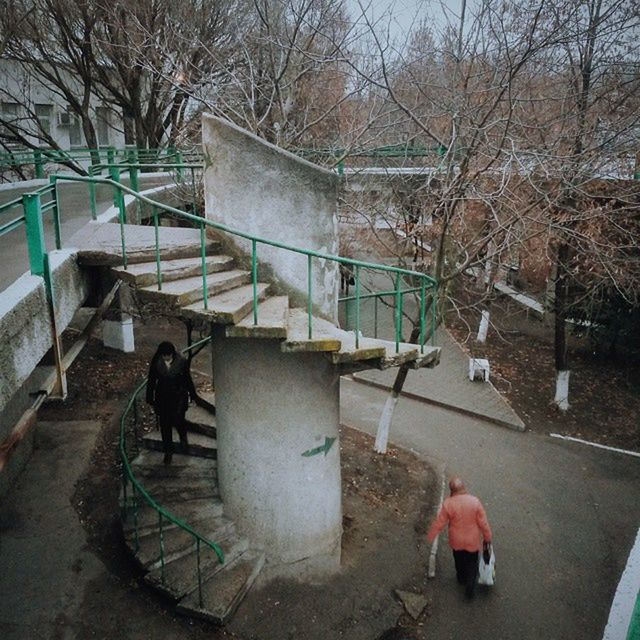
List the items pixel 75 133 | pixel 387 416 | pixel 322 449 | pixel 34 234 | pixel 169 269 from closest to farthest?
1. pixel 34 234
2. pixel 169 269
3. pixel 322 449
4. pixel 387 416
5. pixel 75 133

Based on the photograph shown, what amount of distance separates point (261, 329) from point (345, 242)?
33.1 feet

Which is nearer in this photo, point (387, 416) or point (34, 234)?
point (34, 234)

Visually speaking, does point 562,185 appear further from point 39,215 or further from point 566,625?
point 39,215

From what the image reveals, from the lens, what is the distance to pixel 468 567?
6977 millimetres

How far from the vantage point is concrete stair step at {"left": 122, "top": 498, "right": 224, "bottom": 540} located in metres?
7.40

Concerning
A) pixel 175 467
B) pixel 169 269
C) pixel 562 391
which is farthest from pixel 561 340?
pixel 169 269

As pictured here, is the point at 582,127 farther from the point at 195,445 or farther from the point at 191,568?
the point at 191,568

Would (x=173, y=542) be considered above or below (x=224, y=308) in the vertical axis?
below

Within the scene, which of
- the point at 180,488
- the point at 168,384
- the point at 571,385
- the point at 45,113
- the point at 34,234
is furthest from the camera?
the point at 45,113

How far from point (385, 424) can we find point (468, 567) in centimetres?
334

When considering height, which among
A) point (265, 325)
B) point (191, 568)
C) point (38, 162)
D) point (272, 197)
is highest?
point (38, 162)

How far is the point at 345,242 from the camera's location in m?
15.2

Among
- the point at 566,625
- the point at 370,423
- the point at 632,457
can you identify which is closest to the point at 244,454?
the point at 566,625

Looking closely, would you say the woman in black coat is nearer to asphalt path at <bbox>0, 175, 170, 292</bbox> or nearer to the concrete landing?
asphalt path at <bbox>0, 175, 170, 292</bbox>
